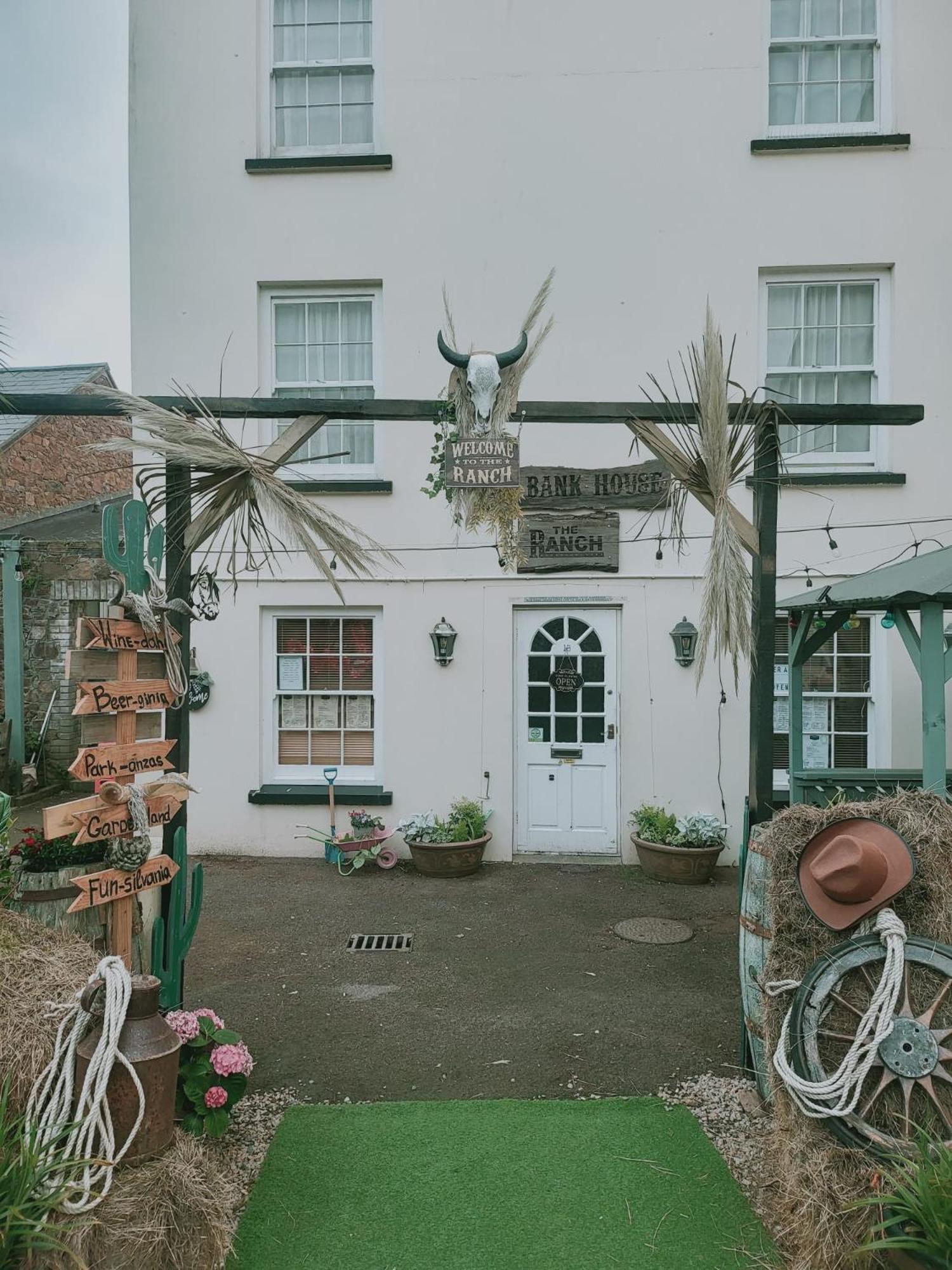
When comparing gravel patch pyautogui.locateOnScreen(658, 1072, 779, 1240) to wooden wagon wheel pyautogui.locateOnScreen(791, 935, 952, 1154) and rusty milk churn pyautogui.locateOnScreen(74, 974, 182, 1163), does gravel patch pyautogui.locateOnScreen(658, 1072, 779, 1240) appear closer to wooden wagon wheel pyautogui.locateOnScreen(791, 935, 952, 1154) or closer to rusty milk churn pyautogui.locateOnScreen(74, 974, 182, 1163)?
wooden wagon wheel pyautogui.locateOnScreen(791, 935, 952, 1154)

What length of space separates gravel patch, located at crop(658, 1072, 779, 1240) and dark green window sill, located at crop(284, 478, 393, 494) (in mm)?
5429

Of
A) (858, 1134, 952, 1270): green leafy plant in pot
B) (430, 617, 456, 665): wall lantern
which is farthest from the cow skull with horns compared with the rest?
(430, 617, 456, 665): wall lantern

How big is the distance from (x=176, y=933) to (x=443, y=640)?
427 centimetres

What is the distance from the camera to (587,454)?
25.6ft

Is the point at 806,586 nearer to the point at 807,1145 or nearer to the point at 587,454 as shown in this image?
the point at 587,454

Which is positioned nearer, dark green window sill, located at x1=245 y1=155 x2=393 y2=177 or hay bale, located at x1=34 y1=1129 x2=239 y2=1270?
hay bale, located at x1=34 y1=1129 x2=239 y2=1270

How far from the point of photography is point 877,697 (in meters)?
7.65

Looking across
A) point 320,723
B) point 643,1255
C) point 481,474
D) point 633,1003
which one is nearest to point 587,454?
point 320,723

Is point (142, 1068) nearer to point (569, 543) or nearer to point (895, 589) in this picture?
point (895, 589)

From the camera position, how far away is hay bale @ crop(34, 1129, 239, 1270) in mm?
2332

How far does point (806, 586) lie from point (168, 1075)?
6.42m

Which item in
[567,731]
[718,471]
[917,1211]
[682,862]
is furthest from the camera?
[567,731]

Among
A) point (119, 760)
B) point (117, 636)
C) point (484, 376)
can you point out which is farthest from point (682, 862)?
point (117, 636)

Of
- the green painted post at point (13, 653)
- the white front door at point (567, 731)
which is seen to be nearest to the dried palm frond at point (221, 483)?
the white front door at point (567, 731)
